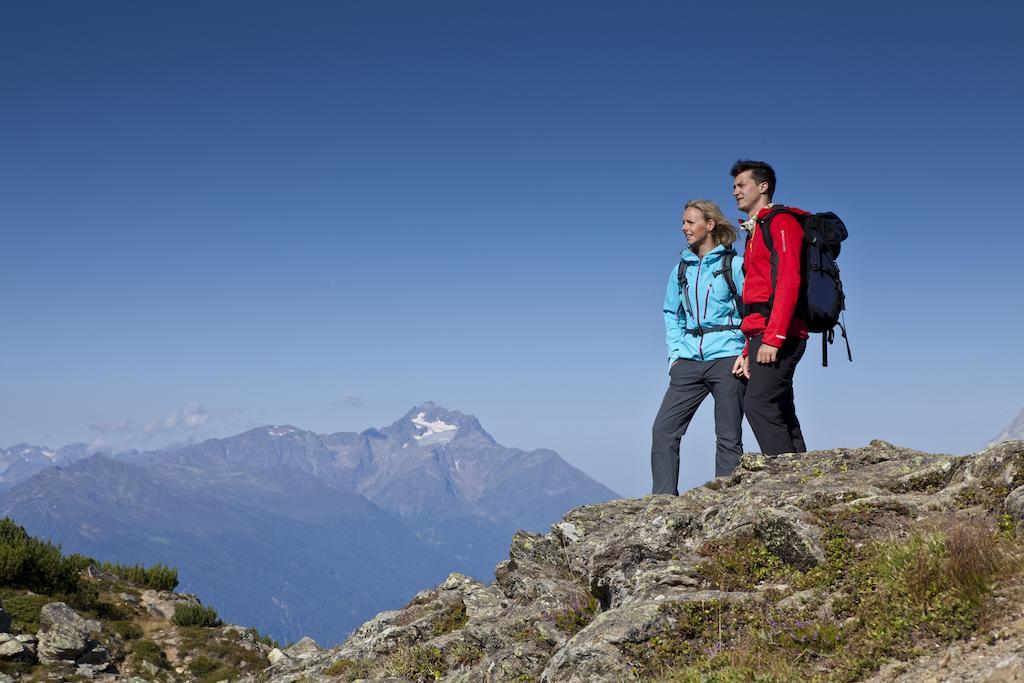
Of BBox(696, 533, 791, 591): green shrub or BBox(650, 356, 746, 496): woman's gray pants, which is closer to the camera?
BBox(696, 533, 791, 591): green shrub

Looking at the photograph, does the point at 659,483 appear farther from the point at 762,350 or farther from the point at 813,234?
the point at 813,234

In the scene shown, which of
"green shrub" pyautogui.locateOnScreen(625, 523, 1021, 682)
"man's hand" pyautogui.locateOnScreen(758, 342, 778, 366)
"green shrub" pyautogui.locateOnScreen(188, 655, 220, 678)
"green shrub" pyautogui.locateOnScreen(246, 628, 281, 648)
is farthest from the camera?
"green shrub" pyautogui.locateOnScreen(246, 628, 281, 648)

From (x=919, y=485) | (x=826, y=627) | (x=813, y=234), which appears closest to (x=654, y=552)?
(x=826, y=627)

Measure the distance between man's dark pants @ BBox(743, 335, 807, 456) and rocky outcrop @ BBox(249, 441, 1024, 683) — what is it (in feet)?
0.79

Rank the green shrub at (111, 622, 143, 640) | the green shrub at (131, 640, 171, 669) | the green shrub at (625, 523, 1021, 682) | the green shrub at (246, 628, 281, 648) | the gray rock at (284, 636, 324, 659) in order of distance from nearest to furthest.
Answer: the green shrub at (625, 523, 1021, 682) < the gray rock at (284, 636, 324, 659) < the green shrub at (131, 640, 171, 669) < the green shrub at (111, 622, 143, 640) < the green shrub at (246, 628, 281, 648)

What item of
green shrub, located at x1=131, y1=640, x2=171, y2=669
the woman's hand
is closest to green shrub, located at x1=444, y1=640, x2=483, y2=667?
the woman's hand

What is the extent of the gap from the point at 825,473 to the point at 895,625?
3.30m

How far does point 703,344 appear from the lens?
9.60 meters

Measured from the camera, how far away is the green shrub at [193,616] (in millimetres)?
18375

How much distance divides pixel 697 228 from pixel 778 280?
1761 millimetres

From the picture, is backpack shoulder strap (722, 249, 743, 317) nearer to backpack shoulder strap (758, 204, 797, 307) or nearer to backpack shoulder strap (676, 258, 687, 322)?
backpack shoulder strap (676, 258, 687, 322)

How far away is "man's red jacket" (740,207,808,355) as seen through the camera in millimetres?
8141

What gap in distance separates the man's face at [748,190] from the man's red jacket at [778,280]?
45 cm

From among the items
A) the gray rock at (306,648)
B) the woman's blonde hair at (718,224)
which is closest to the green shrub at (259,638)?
the gray rock at (306,648)
